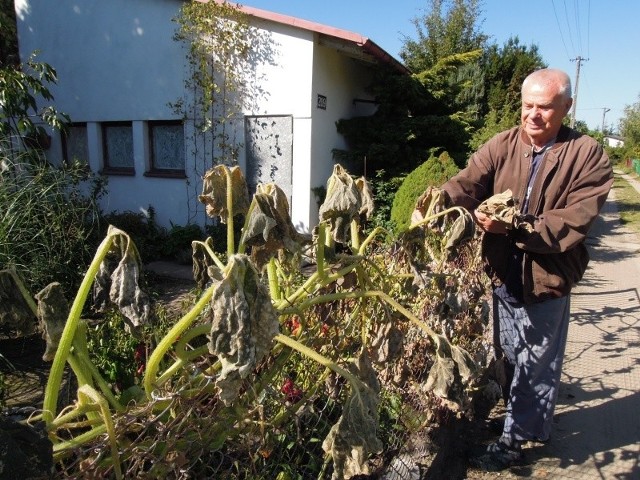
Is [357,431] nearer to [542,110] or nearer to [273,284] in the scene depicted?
[273,284]

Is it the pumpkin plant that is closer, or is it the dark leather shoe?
the pumpkin plant

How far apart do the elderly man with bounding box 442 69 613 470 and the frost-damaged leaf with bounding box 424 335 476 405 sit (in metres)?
0.74

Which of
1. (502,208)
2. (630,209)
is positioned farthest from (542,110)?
(630,209)

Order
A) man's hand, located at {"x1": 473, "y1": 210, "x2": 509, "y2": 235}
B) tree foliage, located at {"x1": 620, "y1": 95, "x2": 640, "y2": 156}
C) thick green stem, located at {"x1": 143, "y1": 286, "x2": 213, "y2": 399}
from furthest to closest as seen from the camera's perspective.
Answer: tree foliage, located at {"x1": 620, "y1": 95, "x2": 640, "y2": 156}, man's hand, located at {"x1": 473, "y1": 210, "x2": 509, "y2": 235}, thick green stem, located at {"x1": 143, "y1": 286, "x2": 213, "y2": 399}

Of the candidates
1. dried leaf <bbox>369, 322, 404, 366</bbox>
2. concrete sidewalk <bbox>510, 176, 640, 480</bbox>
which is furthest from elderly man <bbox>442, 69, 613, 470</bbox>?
dried leaf <bbox>369, 322, 404, 366</bbox>

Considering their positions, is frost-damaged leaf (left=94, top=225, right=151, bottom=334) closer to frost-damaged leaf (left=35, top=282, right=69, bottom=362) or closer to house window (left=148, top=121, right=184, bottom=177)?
frost-damaged leaf (left=35, top=282, right=69, bottom=362)

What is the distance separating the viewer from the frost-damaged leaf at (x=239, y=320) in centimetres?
98

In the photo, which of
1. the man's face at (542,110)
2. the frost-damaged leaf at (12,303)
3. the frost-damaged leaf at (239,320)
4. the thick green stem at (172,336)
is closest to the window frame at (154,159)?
the man's face at (542,110)

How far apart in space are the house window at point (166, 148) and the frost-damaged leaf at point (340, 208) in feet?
23.8

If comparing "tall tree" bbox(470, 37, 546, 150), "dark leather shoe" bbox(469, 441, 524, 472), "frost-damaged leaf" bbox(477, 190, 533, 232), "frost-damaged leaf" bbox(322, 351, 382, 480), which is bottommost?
"dark leather shoe" bbox(469, 441, 524, 472)

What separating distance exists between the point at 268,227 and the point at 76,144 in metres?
9.66

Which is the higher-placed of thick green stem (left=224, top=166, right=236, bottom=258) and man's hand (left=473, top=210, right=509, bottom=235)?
→ thick green stem (left=224, top=166, right=236, bottom=258)

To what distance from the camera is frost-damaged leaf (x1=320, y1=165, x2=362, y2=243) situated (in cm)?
145

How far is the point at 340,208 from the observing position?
4.74 ft
